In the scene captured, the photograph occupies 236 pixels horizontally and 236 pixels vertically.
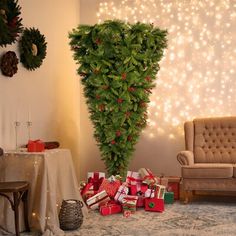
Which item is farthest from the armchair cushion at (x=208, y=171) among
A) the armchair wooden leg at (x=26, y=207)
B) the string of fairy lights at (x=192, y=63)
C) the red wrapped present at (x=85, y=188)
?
the armchair wooden leg at (x=26, y=207)

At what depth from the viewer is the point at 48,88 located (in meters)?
4.64

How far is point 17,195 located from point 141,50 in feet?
7.16

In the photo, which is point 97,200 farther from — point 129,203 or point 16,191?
point 16,191

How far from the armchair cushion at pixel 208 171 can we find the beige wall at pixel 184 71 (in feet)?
3.60

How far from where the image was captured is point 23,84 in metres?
4.07

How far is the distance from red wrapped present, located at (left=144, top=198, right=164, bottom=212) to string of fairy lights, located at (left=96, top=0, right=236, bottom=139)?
1522mm

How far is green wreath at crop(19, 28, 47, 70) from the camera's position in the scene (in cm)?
398

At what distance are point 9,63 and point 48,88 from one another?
3.23ft

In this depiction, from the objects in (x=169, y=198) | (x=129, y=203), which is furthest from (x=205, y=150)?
(x=129, y=203)

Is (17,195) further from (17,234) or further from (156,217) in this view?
(156,217)

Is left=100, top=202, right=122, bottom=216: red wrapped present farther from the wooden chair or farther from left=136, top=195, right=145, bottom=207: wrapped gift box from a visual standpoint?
the wooden chair

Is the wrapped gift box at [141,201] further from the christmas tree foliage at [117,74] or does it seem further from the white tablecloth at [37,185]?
the white tablecloth at [37,185]

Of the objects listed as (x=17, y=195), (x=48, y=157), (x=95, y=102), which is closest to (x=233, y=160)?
(x=95, y=102)

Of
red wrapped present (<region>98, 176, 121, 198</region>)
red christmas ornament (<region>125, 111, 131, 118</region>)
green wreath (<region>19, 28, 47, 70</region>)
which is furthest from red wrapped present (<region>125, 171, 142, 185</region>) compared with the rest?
green wreath (<region>19, 28, 47, 70</region>)
